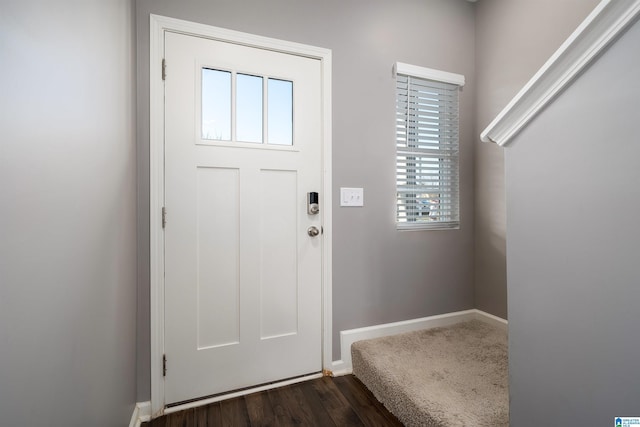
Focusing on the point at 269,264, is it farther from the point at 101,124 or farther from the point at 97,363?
the point at 101,124

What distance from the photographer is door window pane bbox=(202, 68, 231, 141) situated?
164 cm

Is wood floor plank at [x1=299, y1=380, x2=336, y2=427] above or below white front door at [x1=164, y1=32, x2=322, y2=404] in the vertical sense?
below

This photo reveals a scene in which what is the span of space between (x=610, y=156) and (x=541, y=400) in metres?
0.75

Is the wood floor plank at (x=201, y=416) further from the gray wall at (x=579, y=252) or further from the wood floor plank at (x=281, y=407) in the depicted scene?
the gray wall at (x=579, y=252)

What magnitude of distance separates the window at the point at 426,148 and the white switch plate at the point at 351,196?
322 millimetres

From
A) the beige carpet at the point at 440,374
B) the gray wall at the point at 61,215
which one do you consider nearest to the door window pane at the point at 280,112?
the gray wall at the point at 61,215

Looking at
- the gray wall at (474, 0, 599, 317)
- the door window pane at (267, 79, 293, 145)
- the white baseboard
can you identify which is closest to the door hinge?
the white baseboard

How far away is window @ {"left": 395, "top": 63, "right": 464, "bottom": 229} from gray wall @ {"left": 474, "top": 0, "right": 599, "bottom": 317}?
0.66ft

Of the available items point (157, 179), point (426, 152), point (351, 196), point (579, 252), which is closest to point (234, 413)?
point (157, 179)

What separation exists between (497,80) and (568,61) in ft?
5.54

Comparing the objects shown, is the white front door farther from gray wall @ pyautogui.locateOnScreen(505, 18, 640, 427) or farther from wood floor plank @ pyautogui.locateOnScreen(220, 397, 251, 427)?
gray wall @ pyautogui.locateOnScreen(505, 18, 640, 427)

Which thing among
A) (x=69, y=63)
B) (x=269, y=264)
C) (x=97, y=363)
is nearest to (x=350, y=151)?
(x=269, y=264)

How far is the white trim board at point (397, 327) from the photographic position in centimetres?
192

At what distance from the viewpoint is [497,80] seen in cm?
222
